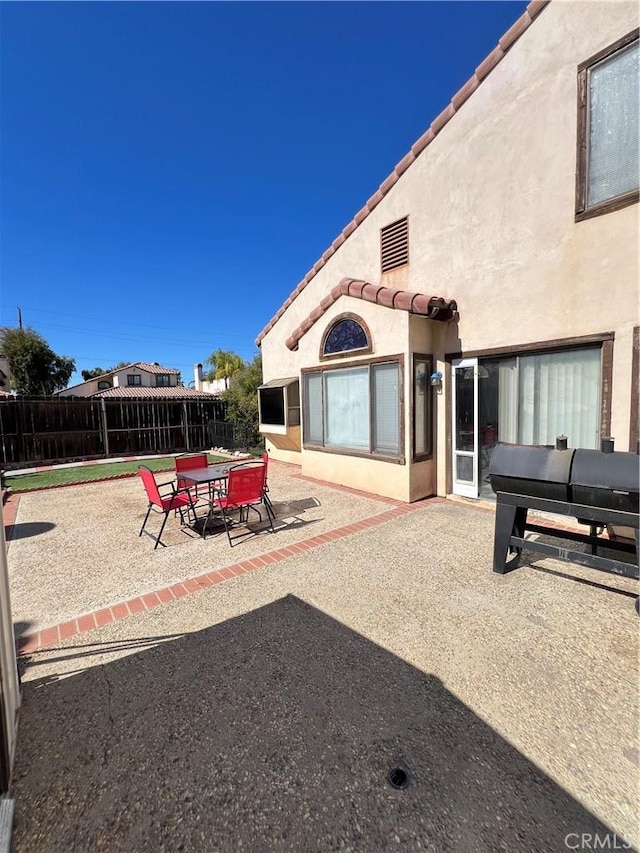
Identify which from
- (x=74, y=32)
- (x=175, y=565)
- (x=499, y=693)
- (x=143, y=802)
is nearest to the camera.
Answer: (x=143, y=802)

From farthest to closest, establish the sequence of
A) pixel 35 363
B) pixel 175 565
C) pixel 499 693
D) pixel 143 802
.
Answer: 1. pixel 35 363
2. pixel 175 565
3. pixel 499 693
4. pixel 143 802

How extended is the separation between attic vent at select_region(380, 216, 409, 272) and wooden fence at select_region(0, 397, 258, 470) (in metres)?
10.2

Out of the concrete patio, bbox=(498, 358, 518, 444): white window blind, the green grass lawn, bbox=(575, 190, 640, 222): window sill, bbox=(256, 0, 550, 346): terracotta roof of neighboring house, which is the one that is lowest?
→ the concrete patio

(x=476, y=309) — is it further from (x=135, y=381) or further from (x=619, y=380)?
(x=135, y=381)

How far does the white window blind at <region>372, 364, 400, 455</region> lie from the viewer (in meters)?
8.23

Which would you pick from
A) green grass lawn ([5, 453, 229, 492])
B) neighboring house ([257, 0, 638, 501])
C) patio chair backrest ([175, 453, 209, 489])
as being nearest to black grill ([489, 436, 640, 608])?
neighboring house ([257, 0, 638, 501])

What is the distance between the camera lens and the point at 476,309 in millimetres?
7555

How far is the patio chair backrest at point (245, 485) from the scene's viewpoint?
616 centimetres

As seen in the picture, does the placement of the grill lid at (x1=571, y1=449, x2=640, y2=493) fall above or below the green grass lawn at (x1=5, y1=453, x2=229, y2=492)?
above

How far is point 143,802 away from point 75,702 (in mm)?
1193

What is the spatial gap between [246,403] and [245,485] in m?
11.1

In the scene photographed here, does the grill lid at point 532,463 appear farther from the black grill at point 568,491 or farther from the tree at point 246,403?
the tree at point 246,403

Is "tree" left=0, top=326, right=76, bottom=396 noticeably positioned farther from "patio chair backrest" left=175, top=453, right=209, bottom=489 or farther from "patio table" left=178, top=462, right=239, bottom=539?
"patio table" left=178, top=462, right=239, bottom=539

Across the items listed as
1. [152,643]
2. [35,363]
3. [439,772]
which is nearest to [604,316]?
Result: [439,772]
